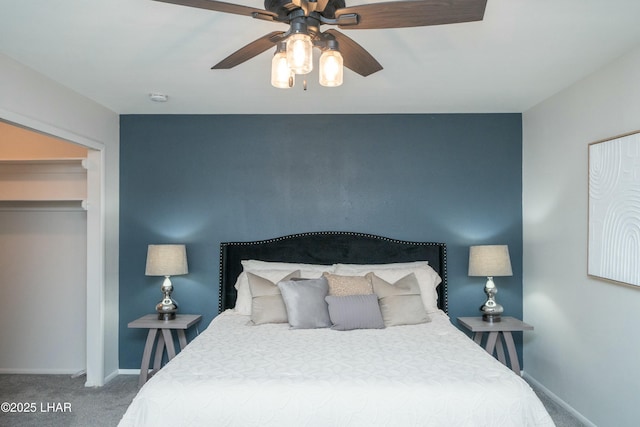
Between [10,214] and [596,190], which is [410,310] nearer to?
[596,190]

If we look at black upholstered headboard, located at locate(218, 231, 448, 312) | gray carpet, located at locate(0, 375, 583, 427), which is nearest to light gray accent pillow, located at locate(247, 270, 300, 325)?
black upholstered headboard, located at locate(218, 231, 448, 312)

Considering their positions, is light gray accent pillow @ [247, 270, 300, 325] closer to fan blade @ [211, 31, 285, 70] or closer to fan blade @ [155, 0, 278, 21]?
fan blade @ [211, 31, 285, 70]

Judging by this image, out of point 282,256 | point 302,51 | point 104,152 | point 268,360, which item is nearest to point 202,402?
point 268,360

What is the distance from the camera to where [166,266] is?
385cm

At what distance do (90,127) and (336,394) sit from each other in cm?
309

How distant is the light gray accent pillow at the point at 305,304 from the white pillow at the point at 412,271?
1.77 feet

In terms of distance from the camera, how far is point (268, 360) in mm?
2510

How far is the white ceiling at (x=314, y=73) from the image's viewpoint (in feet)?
7.36

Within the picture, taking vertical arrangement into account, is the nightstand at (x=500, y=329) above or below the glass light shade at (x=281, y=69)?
below

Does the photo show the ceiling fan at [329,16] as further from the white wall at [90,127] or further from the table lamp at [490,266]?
the table lamp at [490,266]

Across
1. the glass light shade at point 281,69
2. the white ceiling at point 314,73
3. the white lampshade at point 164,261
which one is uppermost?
the white ceiling at point 314,73

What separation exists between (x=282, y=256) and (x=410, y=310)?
1.34m

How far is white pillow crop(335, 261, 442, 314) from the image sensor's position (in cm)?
380

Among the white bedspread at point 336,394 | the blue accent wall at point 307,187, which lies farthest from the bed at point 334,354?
the blue accent wall at point 307,187
